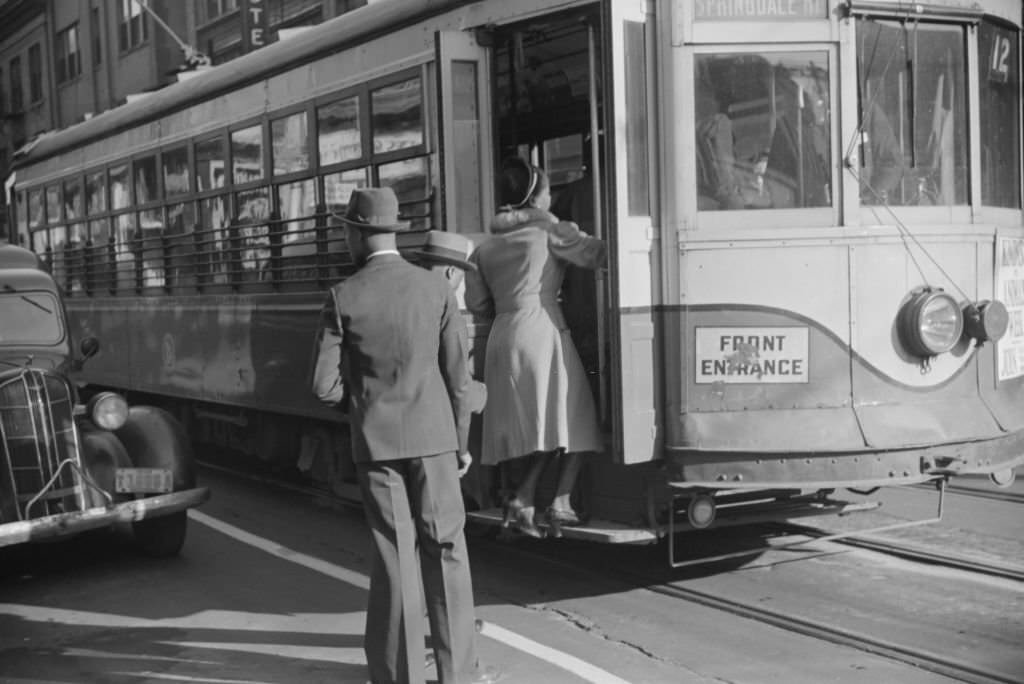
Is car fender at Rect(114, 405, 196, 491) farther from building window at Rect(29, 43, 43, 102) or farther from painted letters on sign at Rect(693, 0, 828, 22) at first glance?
building window at Rect(29, 43, 43, 102)

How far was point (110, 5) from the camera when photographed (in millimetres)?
34219

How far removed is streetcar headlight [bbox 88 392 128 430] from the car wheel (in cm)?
64

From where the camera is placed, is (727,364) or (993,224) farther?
(993,224)

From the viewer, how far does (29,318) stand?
28.7ft

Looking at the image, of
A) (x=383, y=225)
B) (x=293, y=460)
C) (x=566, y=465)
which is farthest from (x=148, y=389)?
(x=383, y=225)

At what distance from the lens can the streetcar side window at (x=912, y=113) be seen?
657cm

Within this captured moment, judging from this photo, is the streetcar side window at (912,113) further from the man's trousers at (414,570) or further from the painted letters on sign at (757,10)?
the man's trousers at (414,570)

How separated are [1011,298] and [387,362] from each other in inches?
140

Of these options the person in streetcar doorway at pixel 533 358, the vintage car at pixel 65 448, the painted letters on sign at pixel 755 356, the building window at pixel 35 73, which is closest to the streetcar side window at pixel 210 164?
the vintage car at pixel 65 448

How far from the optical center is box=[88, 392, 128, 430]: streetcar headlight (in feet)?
26.9

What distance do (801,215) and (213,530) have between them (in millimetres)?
4953

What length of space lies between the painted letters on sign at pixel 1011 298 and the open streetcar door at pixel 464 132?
2.69 metres

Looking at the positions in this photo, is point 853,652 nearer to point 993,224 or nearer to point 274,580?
point 993,224

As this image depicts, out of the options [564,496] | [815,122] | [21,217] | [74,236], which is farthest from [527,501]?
[21,217]
